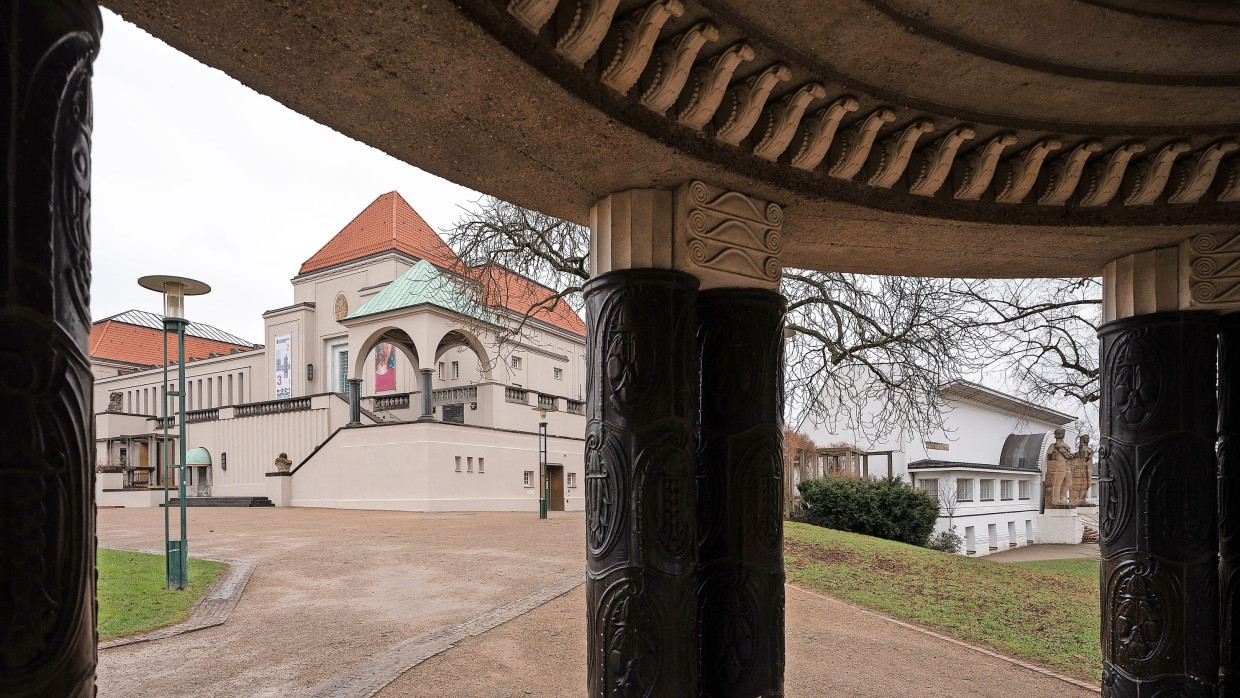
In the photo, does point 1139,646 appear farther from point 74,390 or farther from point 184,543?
point 184,543

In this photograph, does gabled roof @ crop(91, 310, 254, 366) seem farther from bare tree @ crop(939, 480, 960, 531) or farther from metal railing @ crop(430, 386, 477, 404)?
bare tree @ crop(939, 480, 960, 531)

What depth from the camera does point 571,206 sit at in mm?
3033

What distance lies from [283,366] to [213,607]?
94.3 ft

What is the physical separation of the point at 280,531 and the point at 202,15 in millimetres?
15593

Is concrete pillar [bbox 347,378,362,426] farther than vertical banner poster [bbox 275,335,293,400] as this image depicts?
No

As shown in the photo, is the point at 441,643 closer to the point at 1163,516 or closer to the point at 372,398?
the point at 1163,516

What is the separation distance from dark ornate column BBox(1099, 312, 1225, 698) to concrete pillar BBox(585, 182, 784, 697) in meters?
1.74

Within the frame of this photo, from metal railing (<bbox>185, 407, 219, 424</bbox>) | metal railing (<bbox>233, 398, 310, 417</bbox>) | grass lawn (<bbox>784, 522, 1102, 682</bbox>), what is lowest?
grass lawn (<bbox>784, 522, 1102, 682</bbox>)

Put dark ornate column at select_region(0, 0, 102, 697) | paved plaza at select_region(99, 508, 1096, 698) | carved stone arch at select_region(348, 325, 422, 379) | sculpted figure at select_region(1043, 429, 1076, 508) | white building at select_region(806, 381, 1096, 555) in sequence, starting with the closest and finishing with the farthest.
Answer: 1. dark ornate column at select_region(0, 0, 102, 697)
2. paved plaza at select_region(99, 508, 1096, 698)
3. carved stone arch at select_region(348, 325, 422, 379)
4. white building at select_region(806, 381, 1096, 555)
5. sculpted figure at select_region(1043, 429, 1076, 508)

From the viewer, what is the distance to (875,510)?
17922mm

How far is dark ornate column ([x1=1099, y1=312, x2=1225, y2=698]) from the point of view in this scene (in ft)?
11.2

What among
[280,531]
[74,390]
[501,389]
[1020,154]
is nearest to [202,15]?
[74,390]

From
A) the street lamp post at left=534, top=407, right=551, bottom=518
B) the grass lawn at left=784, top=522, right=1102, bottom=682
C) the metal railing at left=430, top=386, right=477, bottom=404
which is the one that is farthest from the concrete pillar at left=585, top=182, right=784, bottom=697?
the metal railing at left=430, top=386, right=477, bottom=404

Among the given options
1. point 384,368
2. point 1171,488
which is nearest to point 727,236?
point 1171,488
